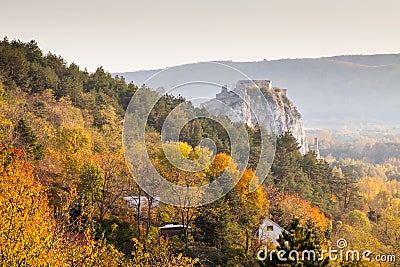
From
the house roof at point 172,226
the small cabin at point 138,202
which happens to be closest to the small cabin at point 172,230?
the house roof at point 172,226

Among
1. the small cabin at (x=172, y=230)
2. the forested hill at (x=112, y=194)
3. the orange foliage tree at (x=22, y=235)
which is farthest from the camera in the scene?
the small cabin at (x=172, y=230)

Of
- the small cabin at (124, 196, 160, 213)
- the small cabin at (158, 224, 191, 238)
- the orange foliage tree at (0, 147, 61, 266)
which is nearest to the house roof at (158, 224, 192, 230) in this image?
the small cabin at (158, 224, 191, 238)

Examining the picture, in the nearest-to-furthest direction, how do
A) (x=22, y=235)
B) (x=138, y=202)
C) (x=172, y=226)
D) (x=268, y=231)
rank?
1. (x=22, y=235)
2. (x=138, y=202)
3. (x=172, y=226)
4. (x=268, y=231)

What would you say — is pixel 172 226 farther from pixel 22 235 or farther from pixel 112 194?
pixel 22 235

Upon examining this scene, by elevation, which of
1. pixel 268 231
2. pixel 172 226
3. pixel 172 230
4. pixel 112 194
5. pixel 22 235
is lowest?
pixel 268 231

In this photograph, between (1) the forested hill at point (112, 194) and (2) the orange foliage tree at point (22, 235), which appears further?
(1) the forested hill at point (112, 194)

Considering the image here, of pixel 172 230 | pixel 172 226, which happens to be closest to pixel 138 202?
pixel 172 226

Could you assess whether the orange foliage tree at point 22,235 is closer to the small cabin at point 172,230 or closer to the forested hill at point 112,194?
the forested hill at point 112,194

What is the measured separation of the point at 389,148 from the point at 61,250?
154570 millimetres

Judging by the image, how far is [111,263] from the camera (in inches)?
651

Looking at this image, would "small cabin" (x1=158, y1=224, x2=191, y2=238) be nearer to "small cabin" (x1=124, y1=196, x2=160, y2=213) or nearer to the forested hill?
the forested hill

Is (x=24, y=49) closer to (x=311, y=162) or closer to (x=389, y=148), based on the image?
(x=311, y=162)

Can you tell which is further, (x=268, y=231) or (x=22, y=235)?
(x=268, y=231)

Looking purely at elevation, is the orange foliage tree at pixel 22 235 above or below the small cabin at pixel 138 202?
above
